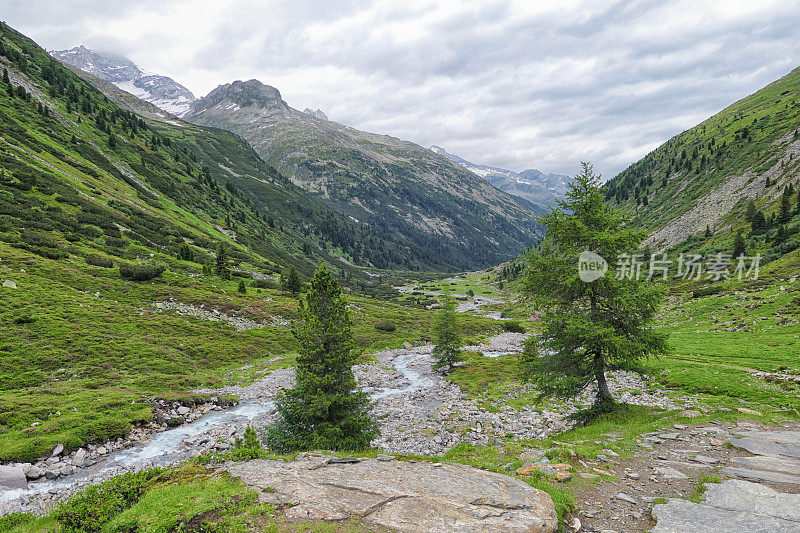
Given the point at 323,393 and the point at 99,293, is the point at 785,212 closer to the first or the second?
the point at 323,393

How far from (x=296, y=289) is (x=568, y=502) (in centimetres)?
7850

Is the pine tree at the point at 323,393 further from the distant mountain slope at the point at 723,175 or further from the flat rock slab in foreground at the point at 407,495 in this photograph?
the distant mountain slope at the point at 723,175

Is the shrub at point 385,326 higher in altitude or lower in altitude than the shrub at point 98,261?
lower

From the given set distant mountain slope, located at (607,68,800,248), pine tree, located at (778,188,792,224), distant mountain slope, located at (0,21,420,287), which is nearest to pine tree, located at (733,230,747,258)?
distant mountain slope, located at (607,68,800,248)

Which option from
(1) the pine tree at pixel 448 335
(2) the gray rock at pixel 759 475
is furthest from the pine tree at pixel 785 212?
(2) the gray rock at pixel 759 475

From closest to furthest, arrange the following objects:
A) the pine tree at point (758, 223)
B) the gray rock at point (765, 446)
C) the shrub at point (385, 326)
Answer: the gray rock at point (765, 446)
the shrub at point (385, 326)
the pine tree at point (758, 223)

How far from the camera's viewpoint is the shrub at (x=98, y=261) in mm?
53750

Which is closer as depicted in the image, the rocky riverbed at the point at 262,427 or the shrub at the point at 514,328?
the rocky riverbed at the point at 262,427

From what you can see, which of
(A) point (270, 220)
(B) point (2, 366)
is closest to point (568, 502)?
(B) point (2, 366)

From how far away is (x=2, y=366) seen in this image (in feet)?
94.1

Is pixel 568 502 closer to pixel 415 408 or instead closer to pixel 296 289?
pixel 415 408

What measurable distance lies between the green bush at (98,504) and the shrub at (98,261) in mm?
58932

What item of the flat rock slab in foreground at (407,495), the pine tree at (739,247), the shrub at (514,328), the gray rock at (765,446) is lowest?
the shrub at (514,328)

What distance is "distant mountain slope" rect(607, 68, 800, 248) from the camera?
10075 centimetres
